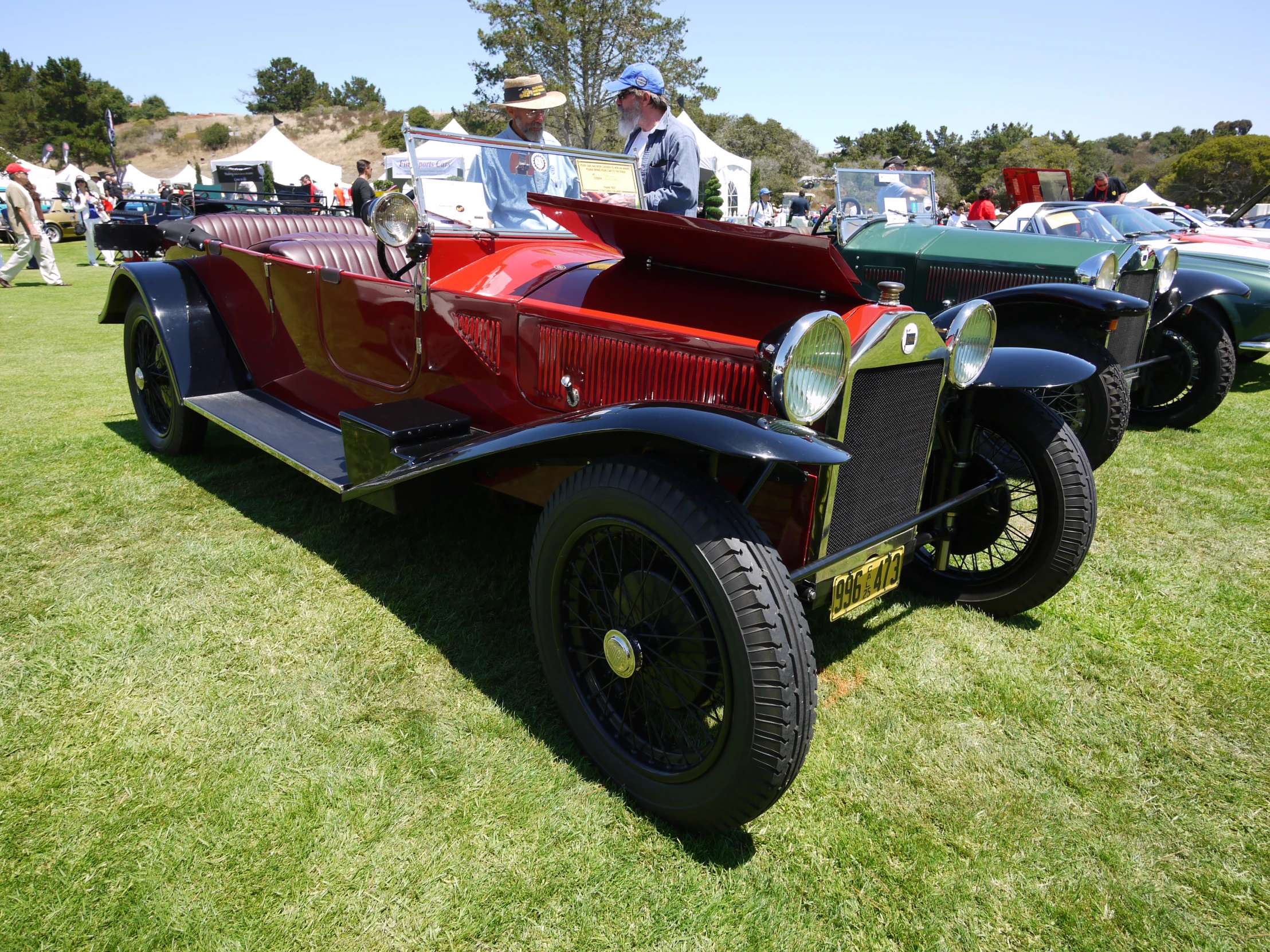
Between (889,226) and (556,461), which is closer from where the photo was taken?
(556,461)

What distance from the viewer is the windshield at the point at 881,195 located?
21.7ft

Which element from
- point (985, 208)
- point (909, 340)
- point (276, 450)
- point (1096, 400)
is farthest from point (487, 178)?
point (985, 208)

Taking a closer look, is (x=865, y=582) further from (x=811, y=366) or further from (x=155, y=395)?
(x=155, y=395)

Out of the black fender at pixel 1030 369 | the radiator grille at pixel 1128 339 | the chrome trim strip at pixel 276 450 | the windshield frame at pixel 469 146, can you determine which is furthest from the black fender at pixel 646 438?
the radiator grille at pixel 1128 339

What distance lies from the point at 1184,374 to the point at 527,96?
5201mm

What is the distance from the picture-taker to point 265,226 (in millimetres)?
5457

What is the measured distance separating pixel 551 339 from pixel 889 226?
499 centimetres

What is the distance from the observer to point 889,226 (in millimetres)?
6469

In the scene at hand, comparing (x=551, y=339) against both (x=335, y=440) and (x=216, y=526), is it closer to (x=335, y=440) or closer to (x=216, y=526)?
(x=335, y=440)

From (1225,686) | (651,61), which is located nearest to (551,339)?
(1225,686)

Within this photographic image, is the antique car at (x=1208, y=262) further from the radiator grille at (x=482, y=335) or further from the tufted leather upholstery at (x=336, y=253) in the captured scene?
the tufted leather upholstery at (x=336, y=253)

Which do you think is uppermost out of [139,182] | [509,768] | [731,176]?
[139,182]

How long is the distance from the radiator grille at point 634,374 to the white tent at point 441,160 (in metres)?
1.11

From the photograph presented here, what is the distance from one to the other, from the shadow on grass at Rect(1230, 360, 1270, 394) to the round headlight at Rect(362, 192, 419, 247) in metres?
7.15
